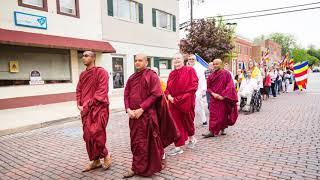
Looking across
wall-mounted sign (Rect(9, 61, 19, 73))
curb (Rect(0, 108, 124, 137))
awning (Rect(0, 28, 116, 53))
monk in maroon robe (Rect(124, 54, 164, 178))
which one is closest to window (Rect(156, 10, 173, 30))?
awning (Rect(0, 28, 116, 53))

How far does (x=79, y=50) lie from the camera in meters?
15.0

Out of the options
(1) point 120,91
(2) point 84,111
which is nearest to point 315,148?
(2) point 84,111

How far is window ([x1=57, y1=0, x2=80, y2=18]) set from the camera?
1417 centimetres

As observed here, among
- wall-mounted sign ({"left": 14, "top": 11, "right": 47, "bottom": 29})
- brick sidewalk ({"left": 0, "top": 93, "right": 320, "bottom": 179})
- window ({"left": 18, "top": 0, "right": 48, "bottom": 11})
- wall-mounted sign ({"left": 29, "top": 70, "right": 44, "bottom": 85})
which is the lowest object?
brick sidewalk ({"left": 0, "top": 93, "right": 320, "bottom": 179})

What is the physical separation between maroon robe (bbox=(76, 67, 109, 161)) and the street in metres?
0.46

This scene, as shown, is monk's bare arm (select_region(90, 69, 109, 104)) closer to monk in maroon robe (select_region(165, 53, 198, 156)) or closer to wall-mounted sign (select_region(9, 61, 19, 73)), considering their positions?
monk in maroon robe (select_region(165, 53, 198, 156))

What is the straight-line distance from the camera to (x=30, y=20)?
12641 mm

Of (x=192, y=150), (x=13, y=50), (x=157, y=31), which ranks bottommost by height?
(x=192, y=150)

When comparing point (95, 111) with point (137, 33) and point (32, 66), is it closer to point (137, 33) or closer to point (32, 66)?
point (32, 66)

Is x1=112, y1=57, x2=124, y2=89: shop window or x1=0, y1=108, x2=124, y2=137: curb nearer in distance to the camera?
x1=0, y1=108, x2=124, y2=137: curb

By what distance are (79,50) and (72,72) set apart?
48.0 inches

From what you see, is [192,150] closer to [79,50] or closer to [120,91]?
[79,50]

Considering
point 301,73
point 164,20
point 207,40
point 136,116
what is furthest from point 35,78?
point 301,73

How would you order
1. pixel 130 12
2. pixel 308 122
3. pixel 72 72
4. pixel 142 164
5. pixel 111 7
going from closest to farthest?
pixel 142 164 → pixel 308 122 → pixel 72 72 → pixel 111 7 → pixel 130 12
